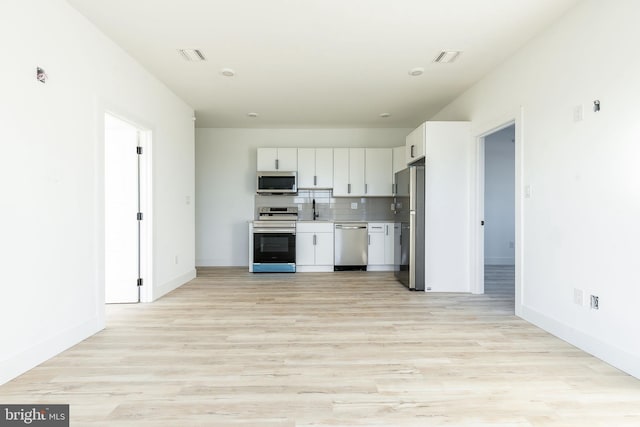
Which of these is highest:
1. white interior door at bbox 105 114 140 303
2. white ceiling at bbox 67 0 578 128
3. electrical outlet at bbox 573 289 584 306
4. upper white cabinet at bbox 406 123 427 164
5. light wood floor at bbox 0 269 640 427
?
white ceiling at bbox 67 0 578 128

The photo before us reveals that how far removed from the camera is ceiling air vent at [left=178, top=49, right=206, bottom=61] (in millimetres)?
3162

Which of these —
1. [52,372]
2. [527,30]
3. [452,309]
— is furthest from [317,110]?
[52,372]

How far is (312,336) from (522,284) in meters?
2.13

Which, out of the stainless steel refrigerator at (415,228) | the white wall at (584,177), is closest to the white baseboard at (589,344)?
the white wall at (584,177)

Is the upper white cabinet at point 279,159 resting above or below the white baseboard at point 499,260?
above

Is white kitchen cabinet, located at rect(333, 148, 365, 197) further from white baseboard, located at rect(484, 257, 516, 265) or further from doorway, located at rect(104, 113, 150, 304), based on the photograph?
doorway, located at rect(104, 113, 150, 304)

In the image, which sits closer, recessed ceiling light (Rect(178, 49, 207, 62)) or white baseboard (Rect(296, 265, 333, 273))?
recessed ceiling light (Rect(178, 49, 207, 62))

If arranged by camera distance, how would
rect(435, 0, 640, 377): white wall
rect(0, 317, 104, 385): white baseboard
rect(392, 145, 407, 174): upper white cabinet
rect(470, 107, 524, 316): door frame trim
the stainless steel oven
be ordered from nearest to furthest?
rect(0, 317, 104, 385): white baseboard → rect(435, 0, 640, 377): white wall → rect(470, 107, 524, 316): door frame trim → the stainless steel oven → rect(392, 145, 407, 174): upper white cabinet

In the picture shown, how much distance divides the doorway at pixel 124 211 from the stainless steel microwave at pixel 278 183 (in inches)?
92.3

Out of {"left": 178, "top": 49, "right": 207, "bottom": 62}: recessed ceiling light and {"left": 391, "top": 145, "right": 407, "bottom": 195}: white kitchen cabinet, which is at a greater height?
{"left": 178, "top": 49, "right": 207, "bottom": 62}: recessed ceiling light

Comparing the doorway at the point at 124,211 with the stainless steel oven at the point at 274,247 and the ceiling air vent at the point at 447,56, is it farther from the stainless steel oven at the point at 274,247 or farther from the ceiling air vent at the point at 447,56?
the ceiling air vent at the point at 447,56

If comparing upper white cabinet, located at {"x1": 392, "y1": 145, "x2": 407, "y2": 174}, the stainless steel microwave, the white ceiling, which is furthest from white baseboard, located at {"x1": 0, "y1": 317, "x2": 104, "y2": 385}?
upper white cabinet, located at {"x1": 392, "y1": 145, "x2": 407, "y2": 174}

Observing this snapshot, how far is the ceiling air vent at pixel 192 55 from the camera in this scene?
3.16 meters

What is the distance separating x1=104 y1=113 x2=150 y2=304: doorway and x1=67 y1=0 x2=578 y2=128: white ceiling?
2.97ft
